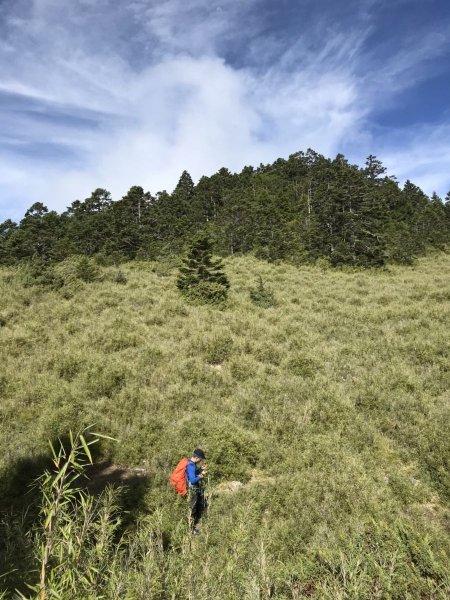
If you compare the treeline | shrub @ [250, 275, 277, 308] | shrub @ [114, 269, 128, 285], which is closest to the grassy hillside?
shrub @ [250, 275, 277, 308]

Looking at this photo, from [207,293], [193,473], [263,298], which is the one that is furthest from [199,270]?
[193,473]

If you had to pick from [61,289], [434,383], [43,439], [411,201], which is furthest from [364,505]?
[411,201]

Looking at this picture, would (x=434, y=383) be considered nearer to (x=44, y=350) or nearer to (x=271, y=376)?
(x=271, y=376)

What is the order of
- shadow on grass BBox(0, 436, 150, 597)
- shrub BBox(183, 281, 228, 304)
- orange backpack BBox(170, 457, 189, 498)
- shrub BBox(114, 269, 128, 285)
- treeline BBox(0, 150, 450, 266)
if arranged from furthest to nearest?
treeline BBox(0, 150, 450, 266) < shrub BBox(114, 269, 128, 285) < shrub BBox(183, 281, 228, 304) < orange backpack BBox(170, 457, 189, 498) < shadow on grass BBox(0, 436, 150, 597)

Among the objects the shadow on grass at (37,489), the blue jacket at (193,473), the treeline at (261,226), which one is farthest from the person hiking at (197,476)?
the treeline at (261,226)

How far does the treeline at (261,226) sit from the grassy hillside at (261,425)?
54.7ft

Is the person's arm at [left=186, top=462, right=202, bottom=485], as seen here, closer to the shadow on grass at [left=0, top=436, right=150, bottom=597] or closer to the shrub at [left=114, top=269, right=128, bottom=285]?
the shadow on grass at [left=0, top=436, right=150, bottom=597]

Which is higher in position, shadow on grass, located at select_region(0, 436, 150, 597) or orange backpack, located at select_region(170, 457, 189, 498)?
orange backpack, located at select_region(170, 457, 189, 498)

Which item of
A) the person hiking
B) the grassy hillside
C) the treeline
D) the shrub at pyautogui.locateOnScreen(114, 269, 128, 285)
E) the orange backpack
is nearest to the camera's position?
the grassy hillside

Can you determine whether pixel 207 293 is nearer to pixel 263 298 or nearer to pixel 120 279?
pixel 263 298

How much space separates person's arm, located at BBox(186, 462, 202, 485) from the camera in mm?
6363

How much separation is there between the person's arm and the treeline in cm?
2505

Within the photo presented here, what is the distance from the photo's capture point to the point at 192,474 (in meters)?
6.39

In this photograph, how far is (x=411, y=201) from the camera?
182ft
